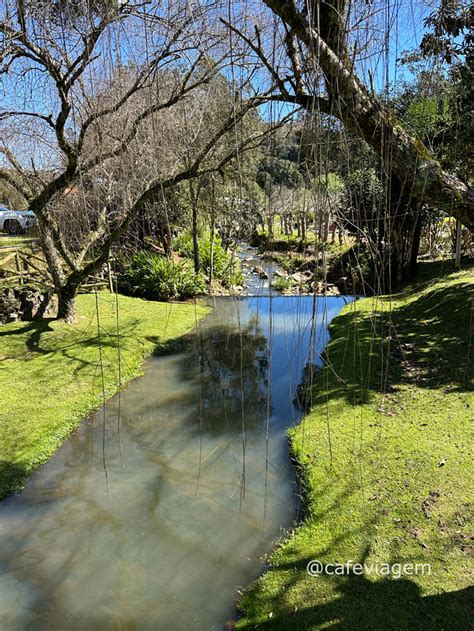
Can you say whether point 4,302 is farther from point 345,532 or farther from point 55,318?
point 345,532

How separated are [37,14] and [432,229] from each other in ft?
28.0

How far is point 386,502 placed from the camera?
259cm

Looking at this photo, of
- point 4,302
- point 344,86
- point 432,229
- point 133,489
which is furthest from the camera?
point 432,229

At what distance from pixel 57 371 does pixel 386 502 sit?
3557 mm

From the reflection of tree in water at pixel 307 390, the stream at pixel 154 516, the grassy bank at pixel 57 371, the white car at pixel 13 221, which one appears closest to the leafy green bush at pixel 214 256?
the grassy bank at pixel 57 371

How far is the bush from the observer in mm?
8508

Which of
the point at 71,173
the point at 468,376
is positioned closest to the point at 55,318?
the point at 71,173

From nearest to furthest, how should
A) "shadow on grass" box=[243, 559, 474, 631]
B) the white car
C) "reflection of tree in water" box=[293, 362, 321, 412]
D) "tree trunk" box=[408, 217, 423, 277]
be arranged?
1. "reflection of tree in water" box=[293, 362, 321, 412]
2. "shadow on grass" box=[243, 559, 474, 631]
3. "tree trunk" box=[408, 217, 423, 277]
4. the white car

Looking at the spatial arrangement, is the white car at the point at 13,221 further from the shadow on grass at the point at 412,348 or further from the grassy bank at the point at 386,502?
the grassy bank at the point at 386,502

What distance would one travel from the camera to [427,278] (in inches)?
294

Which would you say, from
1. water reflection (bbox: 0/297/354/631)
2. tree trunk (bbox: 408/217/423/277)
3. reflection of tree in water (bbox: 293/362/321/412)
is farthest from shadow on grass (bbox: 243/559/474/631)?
tree trunk (bbox: 408/217/423/277)

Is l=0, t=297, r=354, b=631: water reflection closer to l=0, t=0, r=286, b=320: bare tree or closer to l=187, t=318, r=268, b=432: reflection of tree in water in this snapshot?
l=187, t=318, r=268, b=432: reflection of tree in water

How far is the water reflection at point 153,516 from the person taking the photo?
231cm

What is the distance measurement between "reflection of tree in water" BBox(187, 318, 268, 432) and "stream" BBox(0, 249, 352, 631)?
0.09 feet
